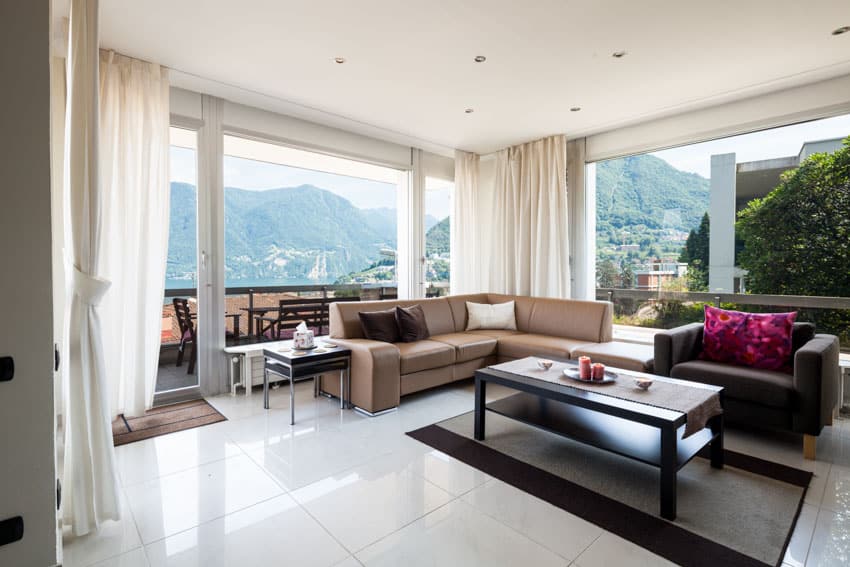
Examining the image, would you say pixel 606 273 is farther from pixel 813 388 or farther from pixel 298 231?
pixel 298 231

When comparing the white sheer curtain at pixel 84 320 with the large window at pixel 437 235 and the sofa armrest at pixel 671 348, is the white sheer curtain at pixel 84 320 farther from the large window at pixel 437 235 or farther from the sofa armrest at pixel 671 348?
the large window at pixel 437 235

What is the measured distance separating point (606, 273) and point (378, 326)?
2.88 m

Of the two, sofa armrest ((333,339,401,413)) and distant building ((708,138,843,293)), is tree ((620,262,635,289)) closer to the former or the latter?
distant building ((708,138,843,293))

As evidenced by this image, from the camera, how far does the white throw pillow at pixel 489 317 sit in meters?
4.84

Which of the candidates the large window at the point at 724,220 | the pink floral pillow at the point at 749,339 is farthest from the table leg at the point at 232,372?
the large window at the point at 724,220

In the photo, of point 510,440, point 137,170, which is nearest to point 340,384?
point 510,440

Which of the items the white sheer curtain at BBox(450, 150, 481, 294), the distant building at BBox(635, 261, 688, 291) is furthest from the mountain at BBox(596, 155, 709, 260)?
the white sheer curtain at BBox(450, 150, 481, 294)

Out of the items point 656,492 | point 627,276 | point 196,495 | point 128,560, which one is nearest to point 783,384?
point 656,492

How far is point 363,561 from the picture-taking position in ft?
5.41

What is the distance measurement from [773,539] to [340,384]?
2796 mm

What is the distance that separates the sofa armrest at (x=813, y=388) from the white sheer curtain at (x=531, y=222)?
2485 mm

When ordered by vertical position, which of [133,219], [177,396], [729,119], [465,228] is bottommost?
[177,396]

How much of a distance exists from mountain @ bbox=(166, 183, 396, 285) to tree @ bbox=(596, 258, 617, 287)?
2.61m

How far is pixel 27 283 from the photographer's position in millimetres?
1386
